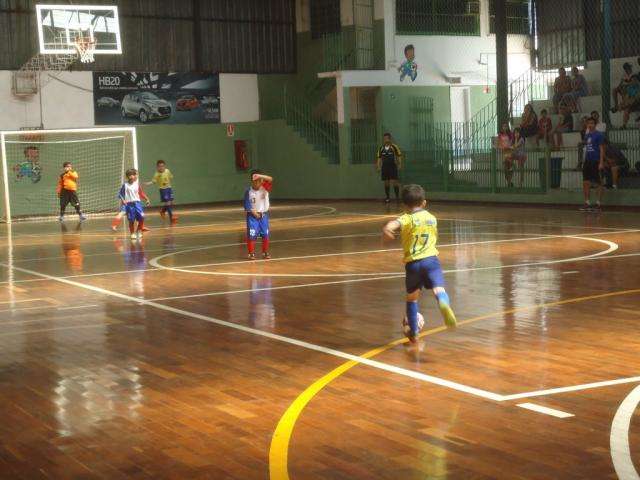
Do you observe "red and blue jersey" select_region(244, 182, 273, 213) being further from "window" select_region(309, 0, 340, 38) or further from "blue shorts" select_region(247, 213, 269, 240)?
"window" select_region(309, 0, 340, 38)

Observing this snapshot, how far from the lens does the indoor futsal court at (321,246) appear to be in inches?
271

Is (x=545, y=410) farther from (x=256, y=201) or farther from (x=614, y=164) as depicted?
(x=614, y=164)

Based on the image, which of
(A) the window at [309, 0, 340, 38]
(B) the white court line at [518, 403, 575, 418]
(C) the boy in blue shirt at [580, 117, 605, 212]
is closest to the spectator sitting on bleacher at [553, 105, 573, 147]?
(C) the boy in blue shirt at [580, 117, 605, 212]

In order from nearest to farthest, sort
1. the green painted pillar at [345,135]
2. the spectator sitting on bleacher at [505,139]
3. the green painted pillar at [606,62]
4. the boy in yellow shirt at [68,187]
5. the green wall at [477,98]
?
1. the green painted pillar at [606,62]
2. the boy in yellow shirt at [68,187]
3. the spectator sitting on bleacher at [505,139]
4. the green painted pillar at [345,135]
5. the green wall at [477,98]

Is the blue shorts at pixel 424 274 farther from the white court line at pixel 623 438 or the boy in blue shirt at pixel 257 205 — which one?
the boy in blue shirt at pixel 257 205

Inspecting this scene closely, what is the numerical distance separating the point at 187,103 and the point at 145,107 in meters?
1.64

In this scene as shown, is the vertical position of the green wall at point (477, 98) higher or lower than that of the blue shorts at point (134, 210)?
higher

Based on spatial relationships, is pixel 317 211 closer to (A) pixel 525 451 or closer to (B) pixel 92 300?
(B) pixel 92 300

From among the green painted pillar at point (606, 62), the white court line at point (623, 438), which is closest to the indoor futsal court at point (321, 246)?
the white court line at point (623, 438)

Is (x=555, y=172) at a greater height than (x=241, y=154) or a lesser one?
lesser

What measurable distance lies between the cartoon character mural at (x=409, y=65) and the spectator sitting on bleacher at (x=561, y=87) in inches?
251

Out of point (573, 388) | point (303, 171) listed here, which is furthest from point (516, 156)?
point (573, 388)

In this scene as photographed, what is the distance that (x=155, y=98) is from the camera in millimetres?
37469

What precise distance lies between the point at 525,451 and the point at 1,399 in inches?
161
